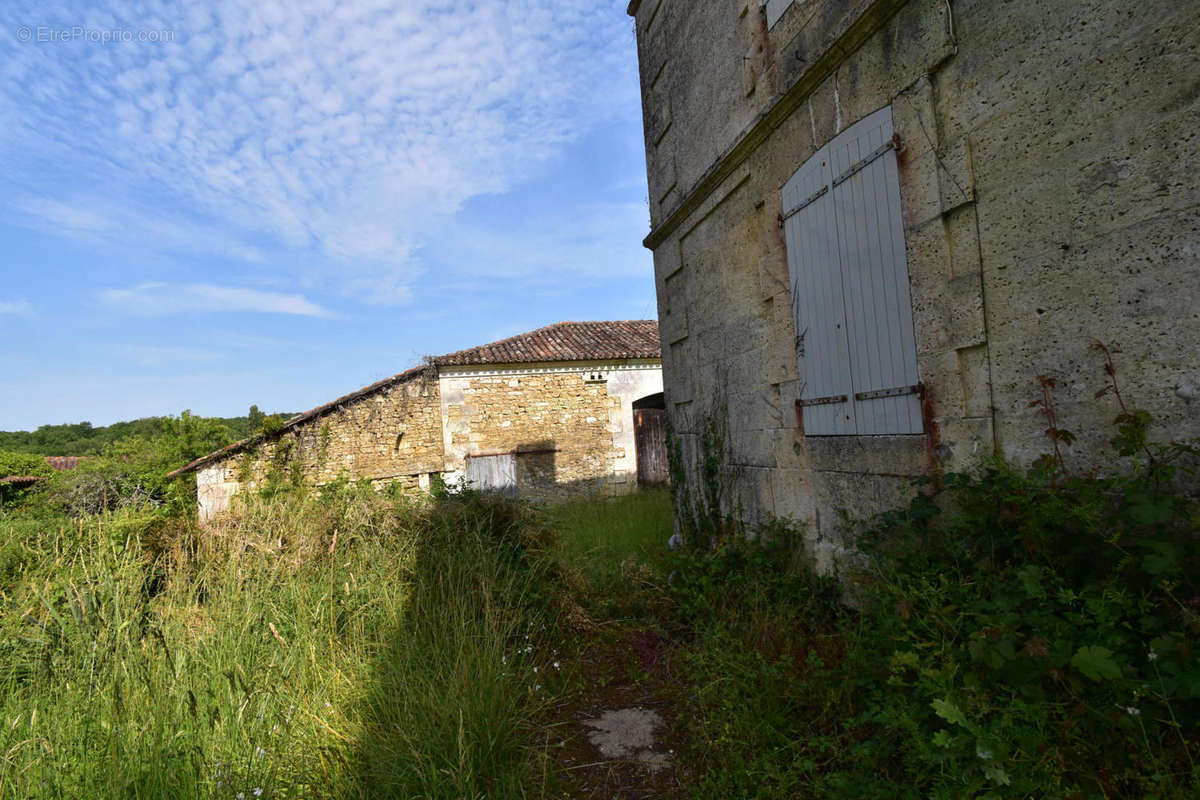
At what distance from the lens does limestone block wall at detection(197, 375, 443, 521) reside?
43.0 ft

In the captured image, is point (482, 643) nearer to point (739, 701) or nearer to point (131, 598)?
point (739, 701)

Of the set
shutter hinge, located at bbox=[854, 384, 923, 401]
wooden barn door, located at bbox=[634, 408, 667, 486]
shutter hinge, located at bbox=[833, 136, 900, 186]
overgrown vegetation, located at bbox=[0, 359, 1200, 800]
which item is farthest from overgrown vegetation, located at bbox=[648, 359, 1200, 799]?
wooden barn door, located at bbox=[634, 408, 667, 486]

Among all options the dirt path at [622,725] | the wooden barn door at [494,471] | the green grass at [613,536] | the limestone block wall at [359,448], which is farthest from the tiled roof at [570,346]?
the dirt path at [622,725]

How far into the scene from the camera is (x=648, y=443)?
15.7 meters

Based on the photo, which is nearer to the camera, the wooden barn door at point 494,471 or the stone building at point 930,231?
the stone building at point 930,231

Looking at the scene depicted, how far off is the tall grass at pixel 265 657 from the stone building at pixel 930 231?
2.38m

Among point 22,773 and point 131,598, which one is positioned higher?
point 131,598

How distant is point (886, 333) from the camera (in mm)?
3379

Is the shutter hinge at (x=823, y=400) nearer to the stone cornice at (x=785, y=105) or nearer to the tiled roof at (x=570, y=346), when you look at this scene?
the stone cornice at (x=785, y=105)

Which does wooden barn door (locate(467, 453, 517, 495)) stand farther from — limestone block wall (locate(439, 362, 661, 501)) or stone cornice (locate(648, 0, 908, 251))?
stone cornice (locate(648, 0, 908, 251))

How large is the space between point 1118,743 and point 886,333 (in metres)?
2.14

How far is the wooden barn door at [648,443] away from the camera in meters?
15.6

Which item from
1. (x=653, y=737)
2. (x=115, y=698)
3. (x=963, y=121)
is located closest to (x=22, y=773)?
(x=115, y=698)

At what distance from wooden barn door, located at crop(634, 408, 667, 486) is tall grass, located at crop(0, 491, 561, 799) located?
1104cm
